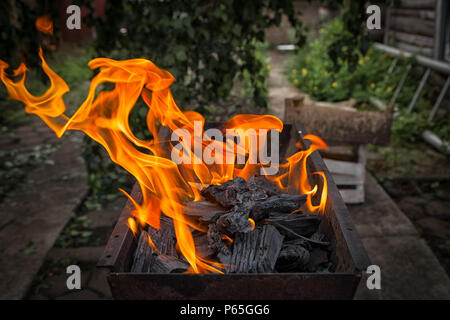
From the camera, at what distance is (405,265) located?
285 centimetres

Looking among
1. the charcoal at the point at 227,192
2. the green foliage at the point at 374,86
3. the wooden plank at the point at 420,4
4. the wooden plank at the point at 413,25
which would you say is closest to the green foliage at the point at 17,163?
the charcoal at the point at 227,192

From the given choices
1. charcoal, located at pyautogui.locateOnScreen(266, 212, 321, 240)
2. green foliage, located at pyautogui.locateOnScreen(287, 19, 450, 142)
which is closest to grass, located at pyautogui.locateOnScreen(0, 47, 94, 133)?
charcoal, located at pyautogui.locateOnScreen(266, 212, 321, 240)

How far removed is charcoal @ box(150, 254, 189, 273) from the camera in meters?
1.54

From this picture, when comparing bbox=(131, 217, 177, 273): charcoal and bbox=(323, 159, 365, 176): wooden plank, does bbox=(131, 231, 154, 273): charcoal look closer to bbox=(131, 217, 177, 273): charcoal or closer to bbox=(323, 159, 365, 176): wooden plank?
bbox=(131, 217, 177, 273): charcoal

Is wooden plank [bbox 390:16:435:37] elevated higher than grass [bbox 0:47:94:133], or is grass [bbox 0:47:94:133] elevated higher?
wooden plank [bbox 390:16:435:37]

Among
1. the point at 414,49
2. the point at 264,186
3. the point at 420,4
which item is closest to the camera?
the point at 264,186

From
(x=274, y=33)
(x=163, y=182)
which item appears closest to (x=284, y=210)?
(x=163, y=182)

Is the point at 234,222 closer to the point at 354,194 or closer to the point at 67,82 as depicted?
the point at 354,194

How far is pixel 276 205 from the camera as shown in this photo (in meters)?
1.82

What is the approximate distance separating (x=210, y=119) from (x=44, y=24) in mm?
1946

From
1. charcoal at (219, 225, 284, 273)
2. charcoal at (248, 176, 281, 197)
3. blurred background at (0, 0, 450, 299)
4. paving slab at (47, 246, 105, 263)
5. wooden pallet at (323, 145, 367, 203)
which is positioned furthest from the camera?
wooden pallet at (323, 145, 367, 203)

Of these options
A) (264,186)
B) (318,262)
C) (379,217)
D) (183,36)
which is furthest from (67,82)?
(318,262)

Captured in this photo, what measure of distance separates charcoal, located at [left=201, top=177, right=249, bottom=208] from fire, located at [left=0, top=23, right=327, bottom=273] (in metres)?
0.12

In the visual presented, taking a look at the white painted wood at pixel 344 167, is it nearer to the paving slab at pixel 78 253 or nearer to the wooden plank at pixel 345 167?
the wooden plank at pixel 345 167
